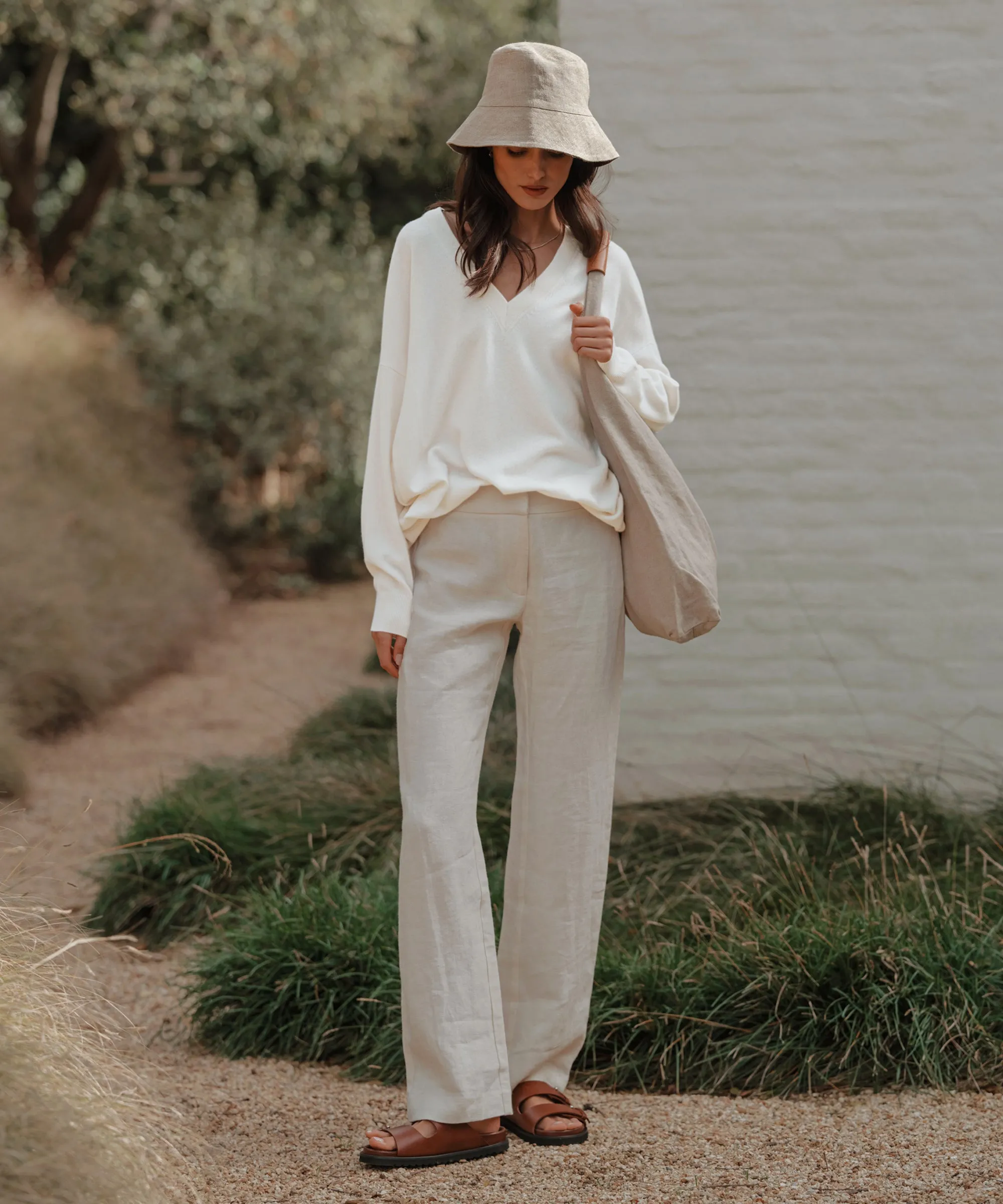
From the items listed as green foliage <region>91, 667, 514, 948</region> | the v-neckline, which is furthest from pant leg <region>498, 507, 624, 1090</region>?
green foliage <region>91, 667, 514, 948</region>

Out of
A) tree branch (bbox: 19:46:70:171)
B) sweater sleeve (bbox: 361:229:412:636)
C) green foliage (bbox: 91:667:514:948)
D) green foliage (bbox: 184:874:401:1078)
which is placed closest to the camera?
sweater sleeve (bbox: 361:229:412:636)

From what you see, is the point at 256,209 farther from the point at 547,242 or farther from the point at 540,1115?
the point at 540,1115

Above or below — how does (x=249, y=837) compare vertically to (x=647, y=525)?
below

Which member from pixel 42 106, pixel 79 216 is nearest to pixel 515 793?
pixel 42 106

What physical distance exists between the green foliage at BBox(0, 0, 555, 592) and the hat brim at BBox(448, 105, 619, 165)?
7.65 meters

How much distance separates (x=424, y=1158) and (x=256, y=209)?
412 inches

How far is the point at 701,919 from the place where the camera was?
3.58 m

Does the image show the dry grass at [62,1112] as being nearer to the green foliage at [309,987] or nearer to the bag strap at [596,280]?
the green foliage at [309,987]

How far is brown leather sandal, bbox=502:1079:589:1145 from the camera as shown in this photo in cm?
267

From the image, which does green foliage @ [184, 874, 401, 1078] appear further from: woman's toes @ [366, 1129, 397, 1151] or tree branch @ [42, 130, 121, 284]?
tree branch @ [42, 130, 121, 284]

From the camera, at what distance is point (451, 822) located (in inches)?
100

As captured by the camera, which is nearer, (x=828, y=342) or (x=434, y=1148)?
(x=434, y=1148)

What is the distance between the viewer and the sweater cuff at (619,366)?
8.55 feet

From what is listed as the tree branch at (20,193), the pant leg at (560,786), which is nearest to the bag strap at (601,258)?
the pant leg at (560,786)
